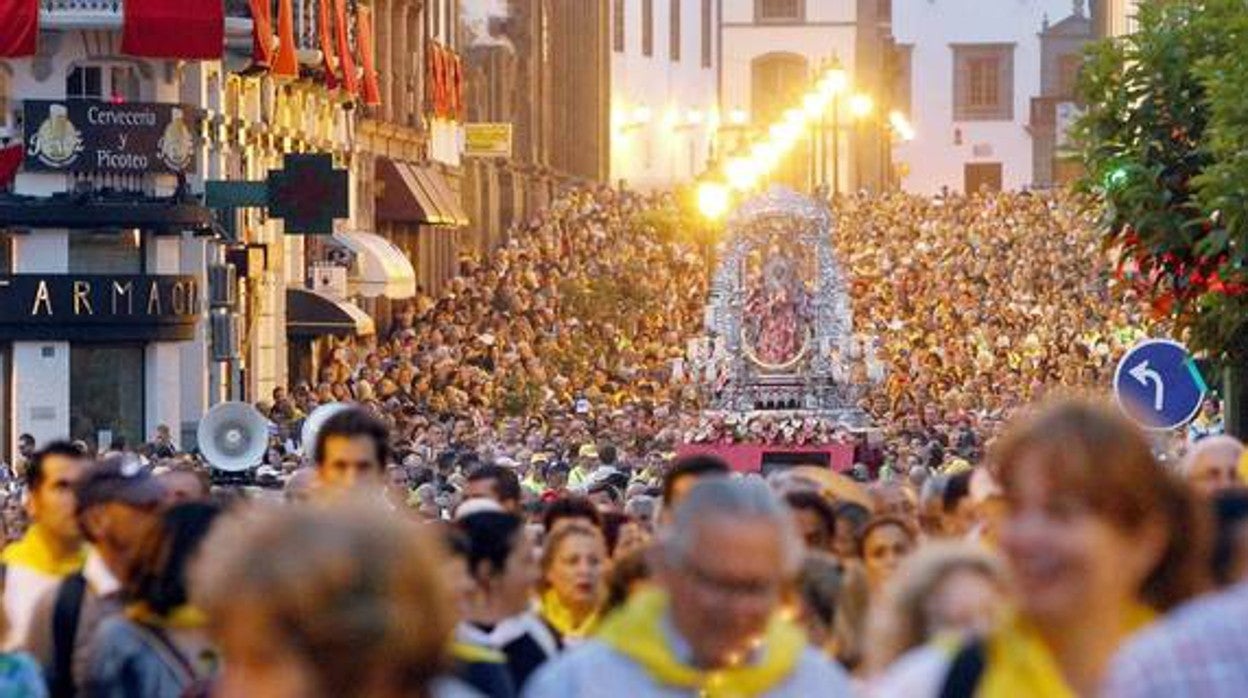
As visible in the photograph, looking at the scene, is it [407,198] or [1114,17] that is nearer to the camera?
[407,198]

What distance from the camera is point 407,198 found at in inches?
2778

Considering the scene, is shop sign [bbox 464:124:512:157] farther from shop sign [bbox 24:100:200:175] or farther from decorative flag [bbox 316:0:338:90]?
shop sign [bbox 24:100:200:175]

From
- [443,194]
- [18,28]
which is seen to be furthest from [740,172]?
[18,28]

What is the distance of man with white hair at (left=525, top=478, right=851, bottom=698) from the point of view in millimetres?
8109

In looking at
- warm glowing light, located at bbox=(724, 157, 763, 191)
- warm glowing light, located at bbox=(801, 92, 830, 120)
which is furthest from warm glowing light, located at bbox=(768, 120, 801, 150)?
warm glowing light, located at bbox=(724, 157, 763, 191)

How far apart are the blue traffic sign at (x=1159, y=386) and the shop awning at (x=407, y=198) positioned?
148 feet

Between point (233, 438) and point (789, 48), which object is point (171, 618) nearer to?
point (233, 438)

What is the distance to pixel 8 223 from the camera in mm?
50594

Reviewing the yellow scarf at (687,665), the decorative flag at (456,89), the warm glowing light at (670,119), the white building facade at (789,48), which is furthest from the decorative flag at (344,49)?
the white building facade at (789,48)

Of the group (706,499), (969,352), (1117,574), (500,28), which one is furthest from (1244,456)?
(500,28)

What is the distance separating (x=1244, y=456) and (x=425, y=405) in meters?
42.1

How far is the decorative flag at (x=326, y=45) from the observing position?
6027cm

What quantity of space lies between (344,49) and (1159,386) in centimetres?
3840

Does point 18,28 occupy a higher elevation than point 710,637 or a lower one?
higher
